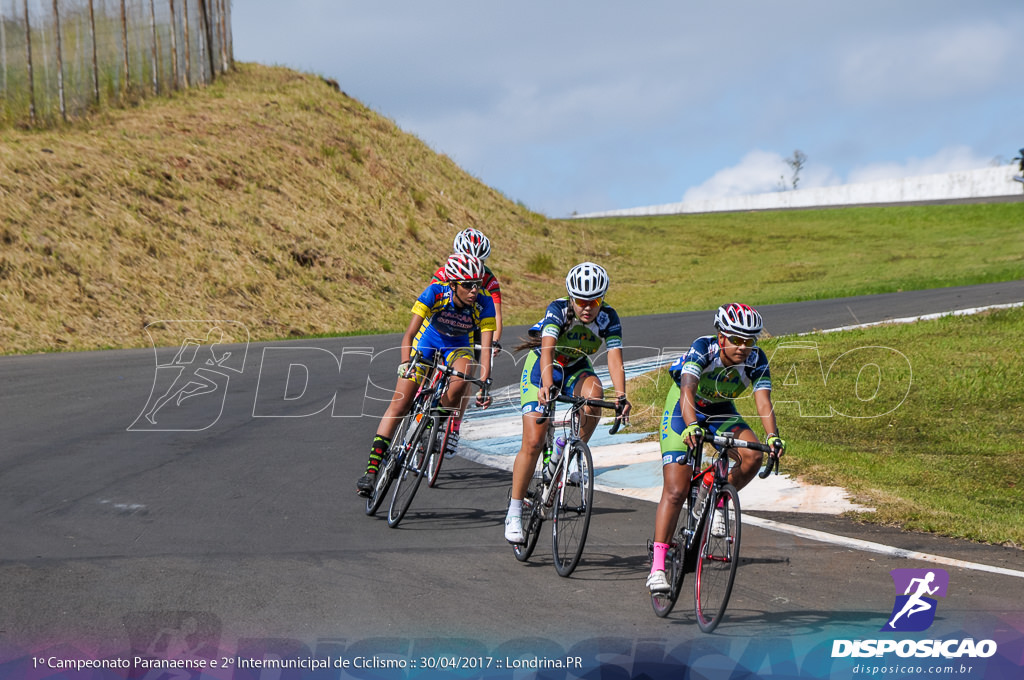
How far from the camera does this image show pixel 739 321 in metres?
6.41

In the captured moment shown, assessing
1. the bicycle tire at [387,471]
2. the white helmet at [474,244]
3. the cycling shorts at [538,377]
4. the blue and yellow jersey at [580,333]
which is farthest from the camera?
the white helmet at [474,244]

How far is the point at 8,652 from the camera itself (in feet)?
17.7

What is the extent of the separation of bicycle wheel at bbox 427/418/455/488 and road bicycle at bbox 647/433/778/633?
2805mm

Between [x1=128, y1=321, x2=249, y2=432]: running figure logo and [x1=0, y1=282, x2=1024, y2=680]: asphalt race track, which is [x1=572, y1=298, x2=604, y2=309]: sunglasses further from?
[x1=128, y1=321, x2=249, y2=432]: running figure logo

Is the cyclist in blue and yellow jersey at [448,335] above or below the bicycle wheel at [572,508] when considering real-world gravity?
above

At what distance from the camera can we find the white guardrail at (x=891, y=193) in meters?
64.6

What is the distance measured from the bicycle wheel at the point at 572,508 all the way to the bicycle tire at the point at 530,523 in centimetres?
21

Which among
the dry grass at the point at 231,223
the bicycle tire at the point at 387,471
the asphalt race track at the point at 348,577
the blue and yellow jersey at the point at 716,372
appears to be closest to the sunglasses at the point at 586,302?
the blue and yellow jersey at the point at 716,372

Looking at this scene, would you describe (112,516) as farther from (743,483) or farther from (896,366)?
(896,366)

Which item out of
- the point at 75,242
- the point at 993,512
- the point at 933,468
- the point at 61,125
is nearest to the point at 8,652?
the point at 993,512

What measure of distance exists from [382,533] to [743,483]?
2965mm

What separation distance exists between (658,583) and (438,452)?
11.9 feet

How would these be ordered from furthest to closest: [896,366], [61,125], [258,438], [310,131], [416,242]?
[310,131] → [416,242] → [61,125] → [896,366] → [258,438]

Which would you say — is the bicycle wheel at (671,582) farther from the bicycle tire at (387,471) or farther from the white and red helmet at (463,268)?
the white and red helmet at (463,268)
